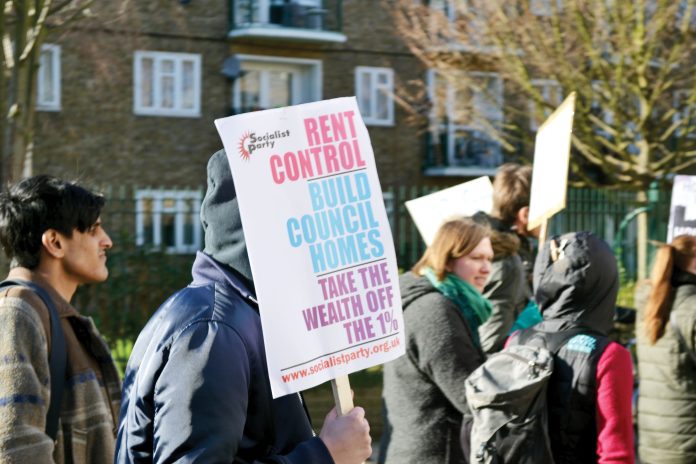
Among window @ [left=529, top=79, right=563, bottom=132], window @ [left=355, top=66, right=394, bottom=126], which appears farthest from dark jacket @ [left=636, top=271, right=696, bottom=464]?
window @ [left=355, top=66, right=394, bottom=126]

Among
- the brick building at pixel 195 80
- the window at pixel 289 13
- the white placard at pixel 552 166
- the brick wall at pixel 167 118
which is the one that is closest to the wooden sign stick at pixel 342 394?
the white placard at pixel 552 166

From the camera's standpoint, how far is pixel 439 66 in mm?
19109

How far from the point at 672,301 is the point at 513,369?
1781 mm

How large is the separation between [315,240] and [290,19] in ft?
77.7

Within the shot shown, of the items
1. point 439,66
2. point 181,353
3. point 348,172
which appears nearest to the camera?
point 181,353

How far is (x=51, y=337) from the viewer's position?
3479mm

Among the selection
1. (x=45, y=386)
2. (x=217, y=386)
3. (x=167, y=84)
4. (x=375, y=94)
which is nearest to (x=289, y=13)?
(x=375, y=94)

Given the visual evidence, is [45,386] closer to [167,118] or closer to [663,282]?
[663,282]

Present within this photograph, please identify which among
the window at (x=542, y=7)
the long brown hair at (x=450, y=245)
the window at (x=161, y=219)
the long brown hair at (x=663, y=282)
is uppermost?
the long brown hair at (x=450, y=245)

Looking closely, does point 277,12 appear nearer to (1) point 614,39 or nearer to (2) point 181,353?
(1) point 614,39

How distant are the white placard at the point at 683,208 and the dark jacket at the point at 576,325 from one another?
9.93 feet

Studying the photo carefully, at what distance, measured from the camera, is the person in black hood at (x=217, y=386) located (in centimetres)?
238

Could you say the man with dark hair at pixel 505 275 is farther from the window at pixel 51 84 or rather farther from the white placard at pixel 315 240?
the window at pixel 51 84

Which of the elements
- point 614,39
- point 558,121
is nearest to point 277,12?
point 614,39
